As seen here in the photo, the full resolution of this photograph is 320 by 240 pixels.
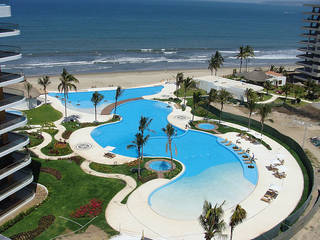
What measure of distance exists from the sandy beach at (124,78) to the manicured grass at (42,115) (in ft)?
50.8

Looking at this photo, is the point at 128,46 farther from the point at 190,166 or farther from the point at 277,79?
the point at 190,166

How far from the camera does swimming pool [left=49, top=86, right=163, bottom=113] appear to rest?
2529 inches

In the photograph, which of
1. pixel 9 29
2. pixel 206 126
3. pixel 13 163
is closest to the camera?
pixel 9 29

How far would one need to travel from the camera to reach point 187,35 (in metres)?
174

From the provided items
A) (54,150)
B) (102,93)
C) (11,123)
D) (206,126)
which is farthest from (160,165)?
(102,93)

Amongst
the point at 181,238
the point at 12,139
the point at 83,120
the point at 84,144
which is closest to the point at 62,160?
the point at 84,144

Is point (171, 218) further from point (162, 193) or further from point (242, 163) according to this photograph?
point (242, 163)

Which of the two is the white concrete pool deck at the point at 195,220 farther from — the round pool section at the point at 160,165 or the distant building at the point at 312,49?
the distant building at the point at 312,49

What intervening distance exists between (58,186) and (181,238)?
49.8ft

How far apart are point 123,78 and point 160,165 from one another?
162ft

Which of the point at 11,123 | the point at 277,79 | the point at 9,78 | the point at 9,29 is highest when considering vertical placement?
the point at 9,29

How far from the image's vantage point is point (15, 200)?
3238 cm

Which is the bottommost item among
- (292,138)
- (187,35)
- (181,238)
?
(181,238)

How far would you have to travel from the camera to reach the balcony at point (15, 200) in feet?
101
